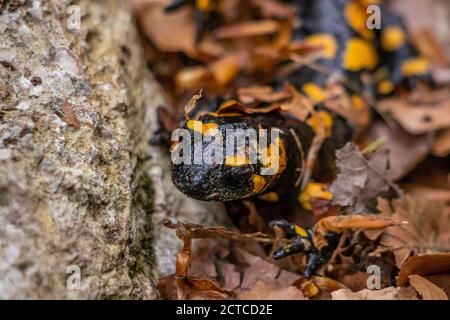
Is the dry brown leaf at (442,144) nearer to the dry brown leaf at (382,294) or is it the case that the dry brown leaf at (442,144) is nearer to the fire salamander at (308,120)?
the fire salamander at (308,120)

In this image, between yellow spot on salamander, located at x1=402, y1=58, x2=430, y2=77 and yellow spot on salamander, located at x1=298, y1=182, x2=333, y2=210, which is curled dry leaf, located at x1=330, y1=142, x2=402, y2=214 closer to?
yellow spot on salamander, located at x1=298, y1=182, x2=333, y2=210

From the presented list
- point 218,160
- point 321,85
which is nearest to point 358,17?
point 321,85

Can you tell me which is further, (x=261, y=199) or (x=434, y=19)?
(x=434, y=19)

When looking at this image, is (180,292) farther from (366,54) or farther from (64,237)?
(366,54)

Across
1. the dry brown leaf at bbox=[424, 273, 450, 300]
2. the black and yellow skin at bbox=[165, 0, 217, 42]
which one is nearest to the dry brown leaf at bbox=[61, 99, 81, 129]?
the dry brown leaf at bbox=[424, 273, 450, 300]

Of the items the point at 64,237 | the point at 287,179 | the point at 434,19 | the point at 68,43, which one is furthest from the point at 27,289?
the point at 434,19

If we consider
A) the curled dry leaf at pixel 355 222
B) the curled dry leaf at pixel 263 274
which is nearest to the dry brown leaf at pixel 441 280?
the curled dry leaf at pixel 355 222

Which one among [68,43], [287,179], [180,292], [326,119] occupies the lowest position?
[180,292]

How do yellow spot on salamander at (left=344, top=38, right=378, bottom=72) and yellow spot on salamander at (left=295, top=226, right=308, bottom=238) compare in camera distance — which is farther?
yellow spot on salamander at (left=344, top=38, right=378, bottom=72)
